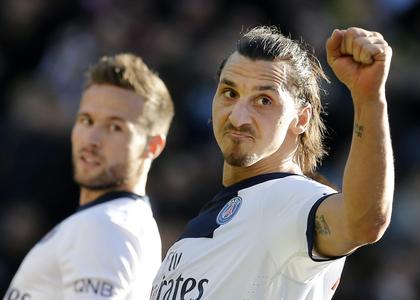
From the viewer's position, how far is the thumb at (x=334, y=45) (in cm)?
348

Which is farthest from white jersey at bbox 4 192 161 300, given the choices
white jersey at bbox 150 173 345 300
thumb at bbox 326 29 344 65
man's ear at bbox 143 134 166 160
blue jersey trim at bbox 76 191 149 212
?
thumb at bbox 326 29 344 65

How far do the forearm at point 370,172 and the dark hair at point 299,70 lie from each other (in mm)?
871

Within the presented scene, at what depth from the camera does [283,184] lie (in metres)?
4.01

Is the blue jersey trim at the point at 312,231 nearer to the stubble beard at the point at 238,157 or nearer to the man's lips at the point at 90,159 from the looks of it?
the stubble beard at the point at 238,157

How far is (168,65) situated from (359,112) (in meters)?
6.87

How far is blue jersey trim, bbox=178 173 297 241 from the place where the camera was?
4234mm

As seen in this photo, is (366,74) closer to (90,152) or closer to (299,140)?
(299,140)

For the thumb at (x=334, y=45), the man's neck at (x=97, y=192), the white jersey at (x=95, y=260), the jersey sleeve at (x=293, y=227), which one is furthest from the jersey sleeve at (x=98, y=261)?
the thumb at (x=334, y=45)

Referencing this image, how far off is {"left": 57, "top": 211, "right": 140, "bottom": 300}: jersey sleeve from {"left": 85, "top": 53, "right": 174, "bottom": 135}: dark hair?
0.91m

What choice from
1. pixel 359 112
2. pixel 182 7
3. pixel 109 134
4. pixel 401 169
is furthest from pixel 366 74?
pixel 182 7

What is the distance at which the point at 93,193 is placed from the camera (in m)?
5.86

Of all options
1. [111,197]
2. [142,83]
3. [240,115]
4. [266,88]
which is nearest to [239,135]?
[240,115]

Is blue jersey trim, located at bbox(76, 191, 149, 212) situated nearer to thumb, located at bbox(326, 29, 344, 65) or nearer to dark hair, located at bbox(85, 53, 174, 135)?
dark hair, located at bbox(85, 53, 174, 135)

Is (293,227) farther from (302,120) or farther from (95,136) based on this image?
(95,136)
